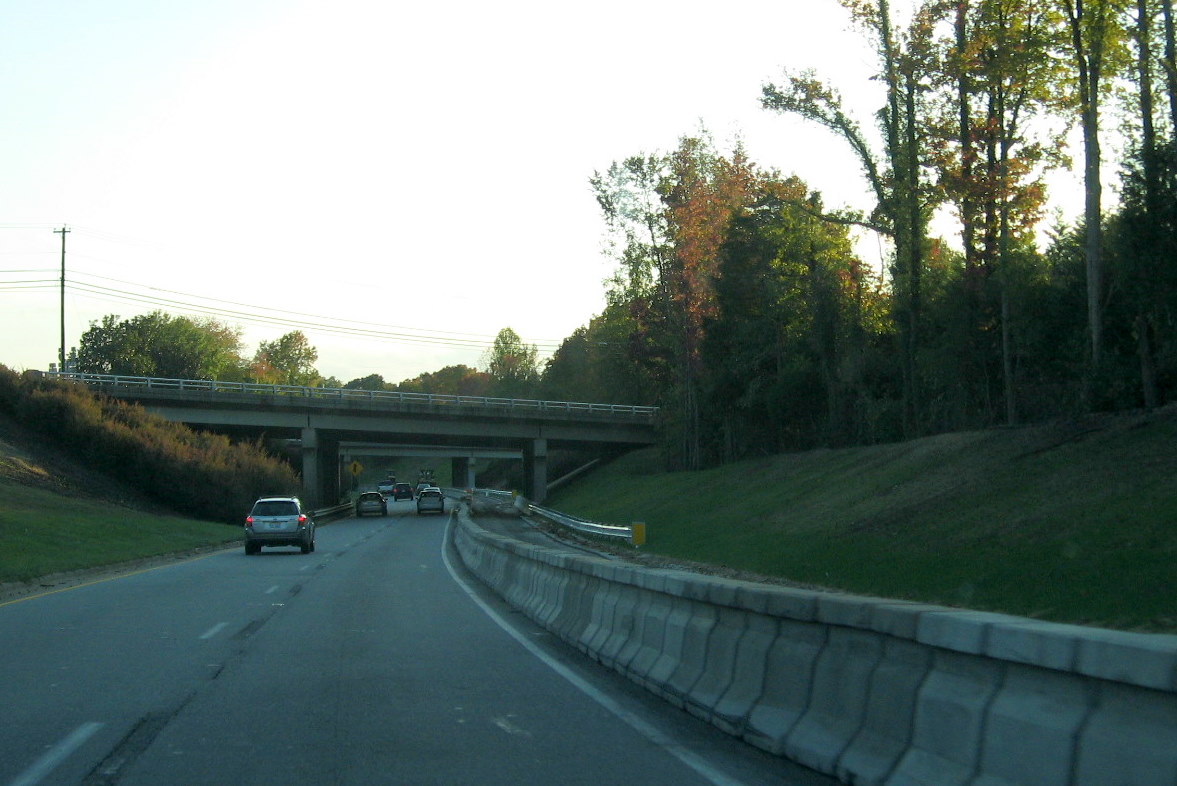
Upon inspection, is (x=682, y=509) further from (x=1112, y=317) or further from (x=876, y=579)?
(x=876, y=579)

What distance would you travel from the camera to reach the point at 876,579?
2241 centimetres

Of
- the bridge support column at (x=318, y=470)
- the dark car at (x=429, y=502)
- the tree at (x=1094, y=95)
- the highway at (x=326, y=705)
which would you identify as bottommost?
the highway at (x=326, y=705)

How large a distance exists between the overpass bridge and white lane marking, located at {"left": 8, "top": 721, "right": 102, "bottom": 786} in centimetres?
6335

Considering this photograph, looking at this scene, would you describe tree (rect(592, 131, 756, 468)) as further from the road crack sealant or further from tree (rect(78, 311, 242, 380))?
tree (rect(78, 311, 242, 380))

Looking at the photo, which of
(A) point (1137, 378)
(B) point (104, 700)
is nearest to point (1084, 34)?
(A) point (1137, 378)

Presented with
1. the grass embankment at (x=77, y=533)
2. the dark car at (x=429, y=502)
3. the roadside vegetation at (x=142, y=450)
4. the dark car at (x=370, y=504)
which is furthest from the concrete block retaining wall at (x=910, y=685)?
the dark car at (x=429, y=502)

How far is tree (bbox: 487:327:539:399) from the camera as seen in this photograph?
156 metres

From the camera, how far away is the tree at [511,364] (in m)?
156

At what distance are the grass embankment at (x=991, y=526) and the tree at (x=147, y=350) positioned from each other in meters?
95.8

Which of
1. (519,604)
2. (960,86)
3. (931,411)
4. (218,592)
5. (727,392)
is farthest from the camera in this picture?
(727,392)

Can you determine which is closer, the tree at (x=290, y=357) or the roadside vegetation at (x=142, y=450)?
the roadside vegetation at (x=142, y=450)

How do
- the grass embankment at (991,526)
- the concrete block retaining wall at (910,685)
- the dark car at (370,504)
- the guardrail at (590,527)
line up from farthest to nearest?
the dark car at (370,504), the guardrail at (590,527), the grass embankment at (991,526), the concrete block retaining wall at (910,685)

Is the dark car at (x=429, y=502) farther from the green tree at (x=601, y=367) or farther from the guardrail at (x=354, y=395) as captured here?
the green tree at (x=601, y=367)

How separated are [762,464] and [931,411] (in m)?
11.4
